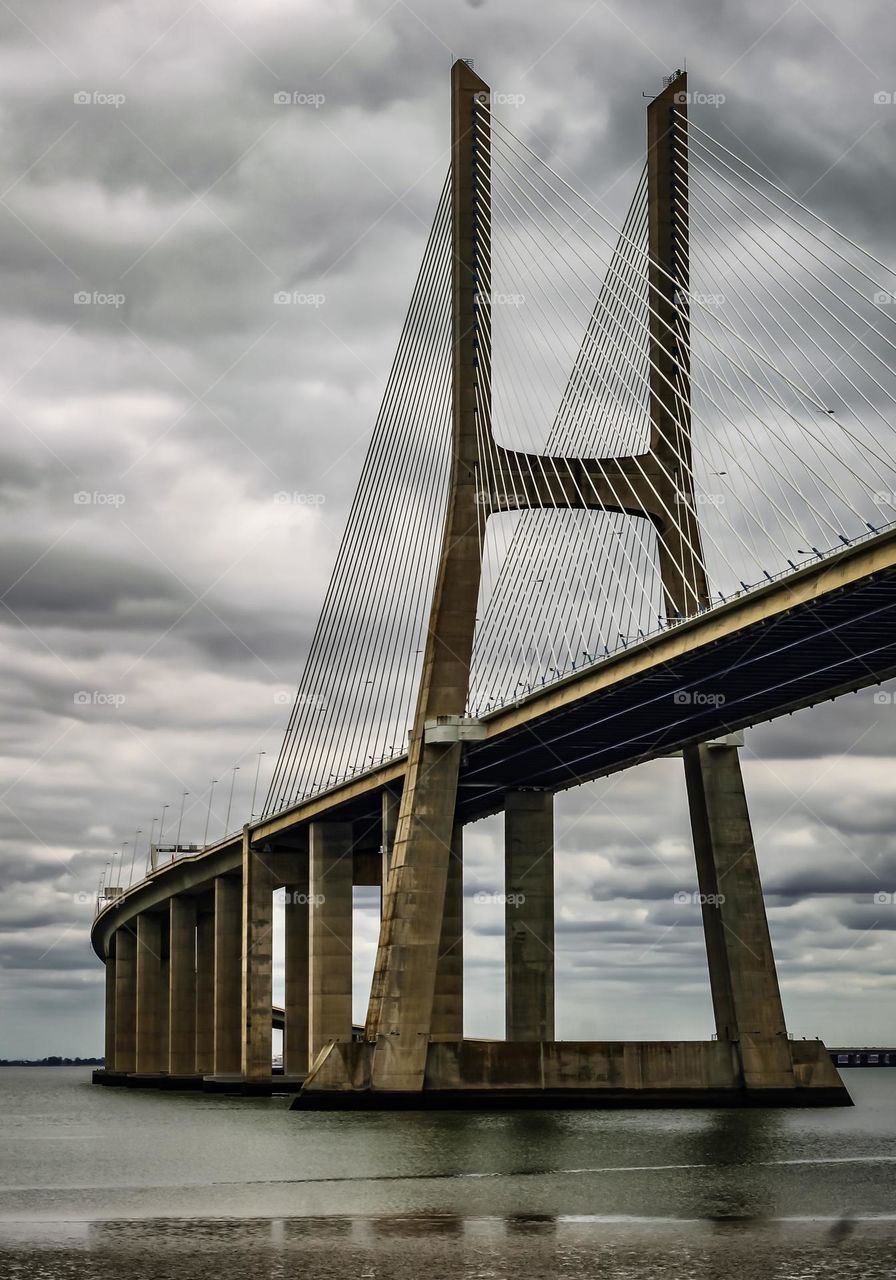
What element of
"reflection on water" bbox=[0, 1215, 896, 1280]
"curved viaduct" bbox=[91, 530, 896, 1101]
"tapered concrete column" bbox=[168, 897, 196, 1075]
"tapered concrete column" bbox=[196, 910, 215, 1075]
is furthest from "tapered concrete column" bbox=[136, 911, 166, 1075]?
"reflection on water" bbox=[0, 1215, 896, 1280]

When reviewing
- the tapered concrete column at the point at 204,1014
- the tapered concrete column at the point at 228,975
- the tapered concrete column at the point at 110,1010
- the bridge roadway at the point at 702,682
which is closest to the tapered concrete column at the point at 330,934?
the bridge roadway at the point at 702,682

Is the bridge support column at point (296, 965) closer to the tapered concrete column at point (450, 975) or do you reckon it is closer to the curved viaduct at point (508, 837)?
the curved viaduct at point (508, 837)

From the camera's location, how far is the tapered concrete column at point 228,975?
100 meters

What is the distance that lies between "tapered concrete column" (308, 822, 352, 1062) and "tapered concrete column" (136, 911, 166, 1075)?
4049 cm

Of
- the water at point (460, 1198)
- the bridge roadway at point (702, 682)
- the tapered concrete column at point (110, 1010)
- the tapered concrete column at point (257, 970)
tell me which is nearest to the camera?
the water at point (460, 1198)

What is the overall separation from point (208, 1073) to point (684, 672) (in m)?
65.9

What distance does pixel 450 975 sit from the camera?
7006 cm

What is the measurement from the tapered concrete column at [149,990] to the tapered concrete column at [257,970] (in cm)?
3382

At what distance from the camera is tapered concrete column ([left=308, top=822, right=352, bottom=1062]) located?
8300cm

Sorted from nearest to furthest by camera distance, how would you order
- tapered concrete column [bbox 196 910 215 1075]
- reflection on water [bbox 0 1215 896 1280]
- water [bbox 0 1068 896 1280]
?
reflection on water [bbox 0 1215 896 1280] → water [bbox 0 1068 896 1280] → tapered concrete column [bbox 196 910 215 1075]

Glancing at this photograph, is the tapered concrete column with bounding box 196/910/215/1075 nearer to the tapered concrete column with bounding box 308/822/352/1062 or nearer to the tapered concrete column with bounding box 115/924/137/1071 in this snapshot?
the tapered concrete column with bounding box 115/924/137/1071

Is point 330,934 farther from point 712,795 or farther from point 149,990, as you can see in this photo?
point 149,990

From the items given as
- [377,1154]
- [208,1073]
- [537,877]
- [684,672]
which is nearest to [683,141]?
[684,672]

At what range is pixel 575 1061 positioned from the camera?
62125 millimetres
